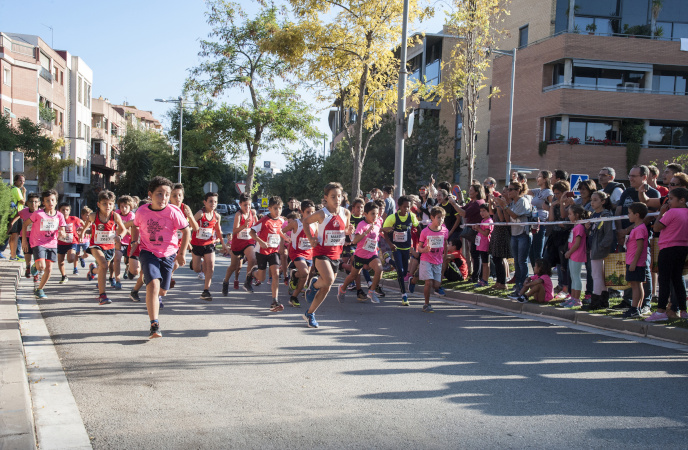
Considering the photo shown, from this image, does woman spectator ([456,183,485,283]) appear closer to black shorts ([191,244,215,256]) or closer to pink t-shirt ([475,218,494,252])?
pink t-shirt ([475,218,494,252])

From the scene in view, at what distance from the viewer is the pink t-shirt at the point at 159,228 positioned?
762cm

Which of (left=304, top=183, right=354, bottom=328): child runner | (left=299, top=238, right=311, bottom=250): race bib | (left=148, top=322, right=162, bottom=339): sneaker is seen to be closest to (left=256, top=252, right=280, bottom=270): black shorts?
(left=299, top=238, right=311, bottom=250): race bib

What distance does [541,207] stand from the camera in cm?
1205

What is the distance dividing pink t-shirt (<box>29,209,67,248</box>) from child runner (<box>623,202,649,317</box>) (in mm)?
9303

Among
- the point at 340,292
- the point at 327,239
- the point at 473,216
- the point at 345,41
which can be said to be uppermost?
the point at 345,41

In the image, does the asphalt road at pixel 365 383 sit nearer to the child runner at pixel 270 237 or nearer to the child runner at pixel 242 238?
the child runner at pixel 270 237

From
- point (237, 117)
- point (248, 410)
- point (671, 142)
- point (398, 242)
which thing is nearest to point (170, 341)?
point (248, 410)

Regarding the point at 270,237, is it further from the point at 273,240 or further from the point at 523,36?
the point at 523,36

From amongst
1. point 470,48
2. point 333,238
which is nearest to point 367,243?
point 333,238

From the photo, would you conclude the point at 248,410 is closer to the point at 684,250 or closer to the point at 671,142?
the point at 684,250

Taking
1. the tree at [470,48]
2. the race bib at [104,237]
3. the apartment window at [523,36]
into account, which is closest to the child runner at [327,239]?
the race bib at [104,237]

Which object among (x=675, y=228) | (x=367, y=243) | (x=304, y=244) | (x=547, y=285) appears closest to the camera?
(x=675, y=228)

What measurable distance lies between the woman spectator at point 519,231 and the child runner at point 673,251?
273 centimetres

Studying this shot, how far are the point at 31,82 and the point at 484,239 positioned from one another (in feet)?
148
